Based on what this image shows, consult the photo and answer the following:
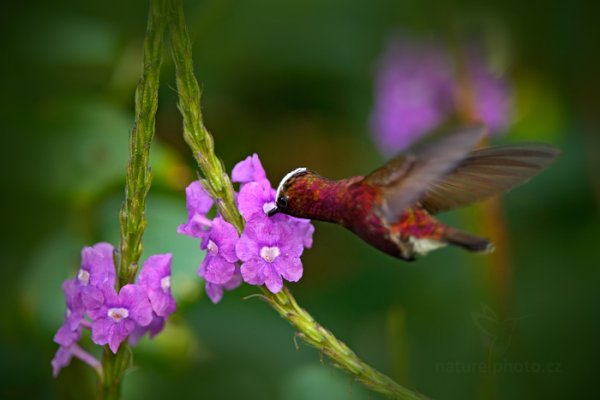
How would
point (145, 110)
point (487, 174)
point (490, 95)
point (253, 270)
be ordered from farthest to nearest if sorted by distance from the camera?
point (490, 95) < point (487, 174) < point (253, 270) < point (145, 110)

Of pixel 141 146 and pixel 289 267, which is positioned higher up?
pixel 141 146

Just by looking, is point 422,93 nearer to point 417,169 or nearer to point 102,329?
point 417,169

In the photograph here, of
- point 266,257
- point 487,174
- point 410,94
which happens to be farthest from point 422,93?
point 266,257

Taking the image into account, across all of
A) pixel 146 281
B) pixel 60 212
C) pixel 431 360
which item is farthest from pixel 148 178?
pixel 431 360

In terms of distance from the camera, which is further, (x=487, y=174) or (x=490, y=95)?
(x=490, y=95)

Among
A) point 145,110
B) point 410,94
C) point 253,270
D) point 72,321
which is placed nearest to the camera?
point 145,110

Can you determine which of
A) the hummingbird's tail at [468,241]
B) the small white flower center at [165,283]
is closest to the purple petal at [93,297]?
the small white flower center at [165,283]

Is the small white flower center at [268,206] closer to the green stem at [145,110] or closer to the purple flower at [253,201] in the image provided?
the purple flower at [253,201]

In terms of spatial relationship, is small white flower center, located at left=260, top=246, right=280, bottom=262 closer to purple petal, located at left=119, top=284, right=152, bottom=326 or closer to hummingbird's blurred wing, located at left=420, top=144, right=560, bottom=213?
purple petal, located at left=119, top=284, right=152, bottom=326
